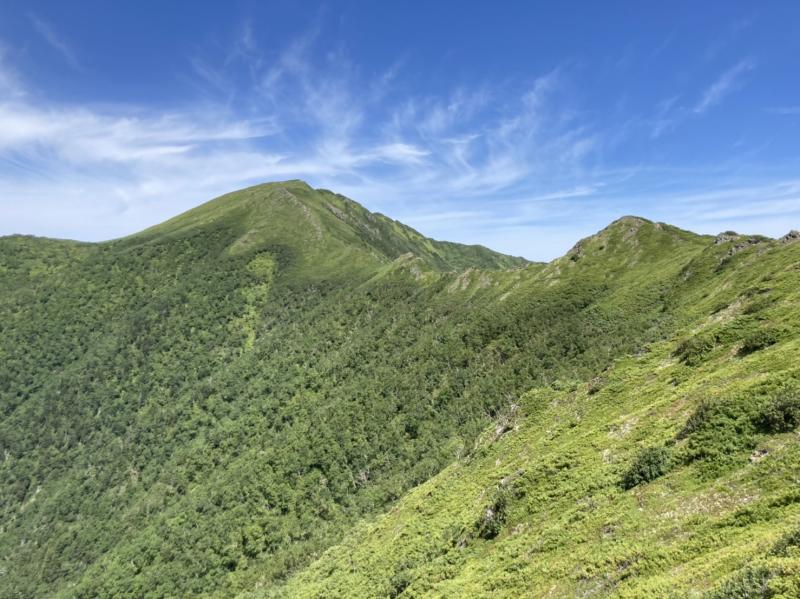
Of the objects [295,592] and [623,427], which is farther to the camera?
[295,592]

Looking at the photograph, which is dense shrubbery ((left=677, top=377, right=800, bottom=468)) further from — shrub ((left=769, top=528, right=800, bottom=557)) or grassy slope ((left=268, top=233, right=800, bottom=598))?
shrub ((left=769, top=528, right=800, bottom=557))

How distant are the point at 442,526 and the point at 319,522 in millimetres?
87068

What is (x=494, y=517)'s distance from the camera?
33.7 m

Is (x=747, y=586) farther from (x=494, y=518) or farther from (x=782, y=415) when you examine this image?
(x=494, y=518)

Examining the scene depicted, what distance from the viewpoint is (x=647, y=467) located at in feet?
86.6

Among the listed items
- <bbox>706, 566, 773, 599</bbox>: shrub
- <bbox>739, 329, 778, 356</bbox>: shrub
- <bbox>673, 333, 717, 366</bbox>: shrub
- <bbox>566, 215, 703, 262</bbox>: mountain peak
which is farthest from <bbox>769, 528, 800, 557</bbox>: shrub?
<bbox>566, 215, 703, 262</bbox>: mountain peak

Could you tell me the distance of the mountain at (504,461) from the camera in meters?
22.0

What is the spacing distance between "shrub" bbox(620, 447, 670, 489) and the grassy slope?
408 millimetres

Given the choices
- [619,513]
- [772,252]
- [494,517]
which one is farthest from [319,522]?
[772,252]

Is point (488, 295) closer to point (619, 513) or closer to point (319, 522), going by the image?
point (319, 522)

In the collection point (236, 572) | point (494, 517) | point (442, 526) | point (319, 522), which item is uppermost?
point (494, 517)

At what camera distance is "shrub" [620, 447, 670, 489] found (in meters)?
25.9

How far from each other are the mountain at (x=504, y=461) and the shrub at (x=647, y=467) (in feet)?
0.37

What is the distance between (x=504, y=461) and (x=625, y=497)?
20422mm
